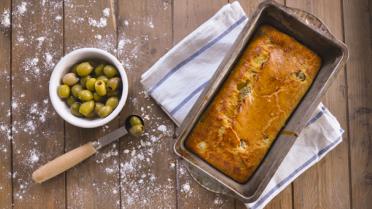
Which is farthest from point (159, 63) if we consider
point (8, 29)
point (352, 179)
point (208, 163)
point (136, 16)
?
point (352, 179)

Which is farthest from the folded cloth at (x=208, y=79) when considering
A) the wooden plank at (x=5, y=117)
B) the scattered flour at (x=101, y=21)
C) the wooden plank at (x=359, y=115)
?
the wooden plank at (x=5, y=117)

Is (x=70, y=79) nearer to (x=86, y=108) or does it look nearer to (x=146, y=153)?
(x=86, y=108)

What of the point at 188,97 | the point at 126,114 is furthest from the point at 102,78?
the point at 188,97

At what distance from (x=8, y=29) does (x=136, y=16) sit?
0.38 m

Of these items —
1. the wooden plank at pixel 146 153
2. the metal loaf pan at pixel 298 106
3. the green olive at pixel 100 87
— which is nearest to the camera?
the metal loaf pan at pixel 298 106

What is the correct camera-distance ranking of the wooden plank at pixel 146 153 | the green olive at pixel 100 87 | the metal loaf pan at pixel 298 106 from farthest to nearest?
the wooden plank at pixel 146 153 < the green olive at pixel 100 87 < the metal loaf pan at pixel 298 106

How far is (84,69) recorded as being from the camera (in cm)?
135

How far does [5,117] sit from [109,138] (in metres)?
0.32

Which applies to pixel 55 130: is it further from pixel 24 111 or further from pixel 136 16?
pixel 136 16

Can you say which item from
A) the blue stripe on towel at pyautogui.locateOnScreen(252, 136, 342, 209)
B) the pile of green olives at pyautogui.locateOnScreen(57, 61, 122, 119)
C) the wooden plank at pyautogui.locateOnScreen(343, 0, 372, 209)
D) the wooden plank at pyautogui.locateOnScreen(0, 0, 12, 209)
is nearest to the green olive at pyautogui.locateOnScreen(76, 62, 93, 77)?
the pile of green olives at pyautogui.locateOnScreen(57, 61, 122, 119)

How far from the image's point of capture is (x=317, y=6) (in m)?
1.49

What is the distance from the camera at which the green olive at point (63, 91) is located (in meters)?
1.35

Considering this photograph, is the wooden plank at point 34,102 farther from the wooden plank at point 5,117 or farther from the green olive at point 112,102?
the green olive at point 112,102

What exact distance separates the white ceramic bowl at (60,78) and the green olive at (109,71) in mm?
14
